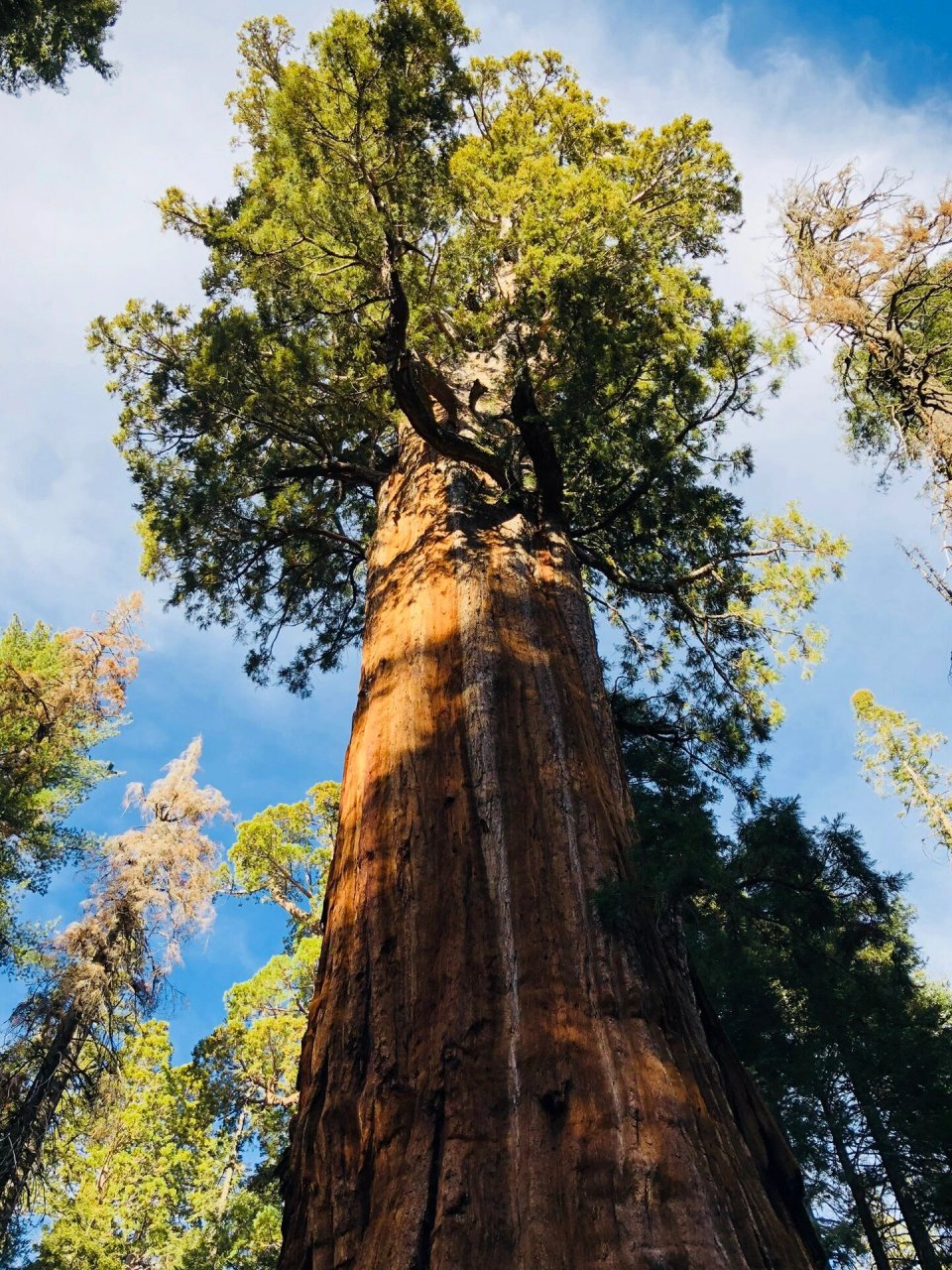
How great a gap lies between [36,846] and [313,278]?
10.9 metres

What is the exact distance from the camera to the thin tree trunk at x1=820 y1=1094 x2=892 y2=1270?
7.33 meters

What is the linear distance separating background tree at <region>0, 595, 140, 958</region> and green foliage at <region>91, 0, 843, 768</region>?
581cm

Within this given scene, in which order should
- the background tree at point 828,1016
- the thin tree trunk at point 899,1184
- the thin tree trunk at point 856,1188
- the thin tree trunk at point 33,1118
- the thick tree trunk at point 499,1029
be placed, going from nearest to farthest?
the thick tree trunk at point 499,1029
the background tree at point 828,1016
the thin tree trunk at point 899,1184
the thin tree trunk at point 856,1188
the thin tree trunk at point 33,1118

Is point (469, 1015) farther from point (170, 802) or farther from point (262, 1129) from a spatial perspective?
point (262, 1129)

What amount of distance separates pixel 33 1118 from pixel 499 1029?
948 centimetres

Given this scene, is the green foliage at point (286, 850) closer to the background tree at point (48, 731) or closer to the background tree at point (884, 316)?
the background tree at point (48, 731)

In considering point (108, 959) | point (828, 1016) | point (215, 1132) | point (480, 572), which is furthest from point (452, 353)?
point (215, 1132)

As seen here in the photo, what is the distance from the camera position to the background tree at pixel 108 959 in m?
10.2

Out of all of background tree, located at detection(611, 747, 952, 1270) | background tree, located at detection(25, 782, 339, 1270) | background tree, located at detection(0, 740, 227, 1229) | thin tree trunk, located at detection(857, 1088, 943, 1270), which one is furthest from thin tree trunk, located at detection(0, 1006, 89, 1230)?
thin tree trunk, located at detection(857, 1088, 943, 1270)

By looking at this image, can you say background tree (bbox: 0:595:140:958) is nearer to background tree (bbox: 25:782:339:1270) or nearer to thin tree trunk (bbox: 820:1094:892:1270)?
background tree (bbox: 25:782:339:1270)

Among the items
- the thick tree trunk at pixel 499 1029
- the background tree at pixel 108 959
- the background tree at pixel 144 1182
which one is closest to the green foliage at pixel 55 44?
the thick tree trunk at pixel 499 1029

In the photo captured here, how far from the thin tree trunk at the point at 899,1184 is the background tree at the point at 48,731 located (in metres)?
11.9

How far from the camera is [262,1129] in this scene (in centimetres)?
1476

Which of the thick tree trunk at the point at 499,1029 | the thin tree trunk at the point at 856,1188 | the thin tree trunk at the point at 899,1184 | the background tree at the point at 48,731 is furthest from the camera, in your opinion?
the background tree at the point at 48,731
